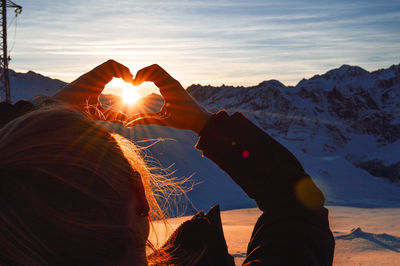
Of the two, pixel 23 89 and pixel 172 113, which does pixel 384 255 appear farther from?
pixel 23 89

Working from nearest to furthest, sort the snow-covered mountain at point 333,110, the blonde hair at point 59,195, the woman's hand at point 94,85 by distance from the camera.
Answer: the blonde hair at point 59,195, the woman's hand at point 94,85, the snow-covered mountain at point 333,110

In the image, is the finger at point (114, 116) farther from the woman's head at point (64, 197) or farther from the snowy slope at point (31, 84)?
the snowy slope at point (31, 84)

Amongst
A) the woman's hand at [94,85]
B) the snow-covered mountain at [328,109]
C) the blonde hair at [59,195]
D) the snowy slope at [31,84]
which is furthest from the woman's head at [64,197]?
the snow-covered mountain at [328,109]

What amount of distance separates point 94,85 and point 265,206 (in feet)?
2.66

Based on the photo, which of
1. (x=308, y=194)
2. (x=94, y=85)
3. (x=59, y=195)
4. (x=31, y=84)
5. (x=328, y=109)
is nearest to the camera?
(x=59, y=195)

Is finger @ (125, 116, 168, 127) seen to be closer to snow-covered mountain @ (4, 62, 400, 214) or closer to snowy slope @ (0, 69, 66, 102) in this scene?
snowy slope @ (0, 69, 66, 102)

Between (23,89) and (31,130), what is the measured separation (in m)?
68.7

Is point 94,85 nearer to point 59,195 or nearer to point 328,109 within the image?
point 59,195

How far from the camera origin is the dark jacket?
2.93ft

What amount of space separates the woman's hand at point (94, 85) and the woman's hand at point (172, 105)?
107 millimetres

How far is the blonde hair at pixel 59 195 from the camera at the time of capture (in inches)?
25.9

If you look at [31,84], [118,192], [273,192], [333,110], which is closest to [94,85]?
[118,192]

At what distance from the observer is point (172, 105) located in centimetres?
120

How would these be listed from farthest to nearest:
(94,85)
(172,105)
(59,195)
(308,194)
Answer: (94,85) < (172,105) < (308,194) < (59,195)
